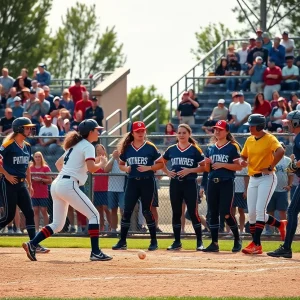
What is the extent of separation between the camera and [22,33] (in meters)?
48.6

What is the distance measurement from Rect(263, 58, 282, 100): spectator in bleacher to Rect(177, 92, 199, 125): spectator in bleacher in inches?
74.0

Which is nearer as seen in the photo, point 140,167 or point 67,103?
point 140,167

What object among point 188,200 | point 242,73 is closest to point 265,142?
point 188,200

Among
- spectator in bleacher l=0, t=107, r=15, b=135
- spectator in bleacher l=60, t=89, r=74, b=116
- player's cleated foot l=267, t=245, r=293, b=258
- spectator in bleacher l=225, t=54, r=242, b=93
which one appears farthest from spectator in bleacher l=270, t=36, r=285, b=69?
player's cleated foot l=267, t=245, r=293, b=258

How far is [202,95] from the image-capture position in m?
29.6

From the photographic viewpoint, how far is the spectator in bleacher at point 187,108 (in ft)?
88.1

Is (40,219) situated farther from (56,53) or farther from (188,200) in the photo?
(56,53)

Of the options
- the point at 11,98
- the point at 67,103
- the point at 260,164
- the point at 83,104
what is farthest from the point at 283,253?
the point at 11,98

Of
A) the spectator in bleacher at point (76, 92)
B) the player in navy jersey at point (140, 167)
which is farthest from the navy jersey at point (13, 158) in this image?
the spectator in bleacher at point (76, 92)

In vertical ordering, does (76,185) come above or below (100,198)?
above

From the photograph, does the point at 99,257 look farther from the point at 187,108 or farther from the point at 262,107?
the point at 187,108

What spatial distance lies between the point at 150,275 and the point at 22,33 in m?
36.5

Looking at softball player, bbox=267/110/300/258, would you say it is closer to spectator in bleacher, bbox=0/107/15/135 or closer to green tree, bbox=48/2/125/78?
spectator in bleacher, bbox=0/107/15/135

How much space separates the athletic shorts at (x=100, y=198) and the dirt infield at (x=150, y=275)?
4940 mm
